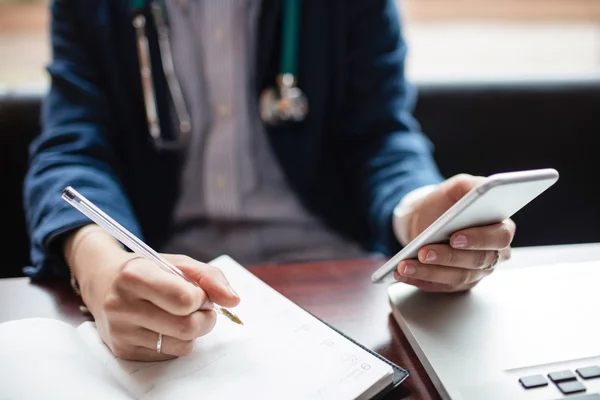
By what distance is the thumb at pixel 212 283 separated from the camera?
0.42 meters

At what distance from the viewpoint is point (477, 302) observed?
509mm

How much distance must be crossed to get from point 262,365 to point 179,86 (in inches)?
19.2

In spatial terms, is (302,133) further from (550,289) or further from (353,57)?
(550,289)

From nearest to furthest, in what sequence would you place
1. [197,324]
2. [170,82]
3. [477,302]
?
1. [197,324]
2. [477,302]
3. [170,82]

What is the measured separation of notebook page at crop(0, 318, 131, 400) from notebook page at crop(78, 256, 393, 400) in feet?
0.05

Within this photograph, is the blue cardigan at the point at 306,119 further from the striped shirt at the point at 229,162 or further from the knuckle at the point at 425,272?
the knuckle at the point at 425,272

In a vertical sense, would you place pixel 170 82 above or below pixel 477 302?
above

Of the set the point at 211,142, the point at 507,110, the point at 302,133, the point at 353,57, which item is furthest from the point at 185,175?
the point at 507,110

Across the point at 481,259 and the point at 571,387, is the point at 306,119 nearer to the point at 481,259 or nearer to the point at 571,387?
the point at 481,259

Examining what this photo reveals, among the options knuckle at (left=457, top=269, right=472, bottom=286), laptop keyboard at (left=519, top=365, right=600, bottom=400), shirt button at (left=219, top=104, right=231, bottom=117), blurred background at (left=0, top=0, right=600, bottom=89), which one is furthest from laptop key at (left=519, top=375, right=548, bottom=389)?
blurred background at (left=0, top=0, right=600, bottom=89)

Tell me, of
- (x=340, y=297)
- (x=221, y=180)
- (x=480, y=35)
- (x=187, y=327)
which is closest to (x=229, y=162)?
(x=221, y=180)

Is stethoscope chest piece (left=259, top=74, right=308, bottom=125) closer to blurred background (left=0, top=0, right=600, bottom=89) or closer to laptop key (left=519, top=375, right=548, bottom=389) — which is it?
laptop key (left=519, top=375, right=548, bottom=389)

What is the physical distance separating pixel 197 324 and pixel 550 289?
0.33 metres

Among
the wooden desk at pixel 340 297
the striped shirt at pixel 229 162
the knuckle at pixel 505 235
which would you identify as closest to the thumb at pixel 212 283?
the wooden desk at pixel 340 297
